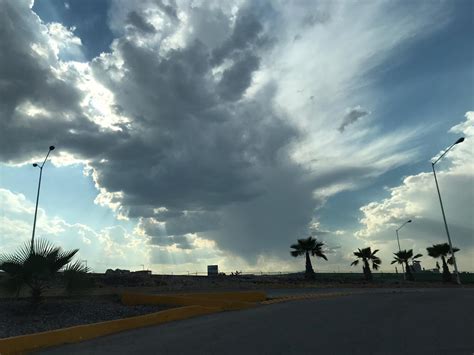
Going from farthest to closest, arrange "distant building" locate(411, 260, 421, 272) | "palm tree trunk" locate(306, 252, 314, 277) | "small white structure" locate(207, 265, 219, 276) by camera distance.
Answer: "distant building" locate(411, 260, 421, 272), "small white structure" locate(207, 265, 219, 276), "palm tree trunk" locate(306, 252, 314, 277)

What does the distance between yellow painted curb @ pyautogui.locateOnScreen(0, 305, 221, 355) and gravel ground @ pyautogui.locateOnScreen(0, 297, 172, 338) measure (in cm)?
169

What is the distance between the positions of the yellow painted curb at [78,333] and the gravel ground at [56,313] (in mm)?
1686

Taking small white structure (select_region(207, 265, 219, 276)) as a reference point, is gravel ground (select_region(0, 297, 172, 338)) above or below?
below

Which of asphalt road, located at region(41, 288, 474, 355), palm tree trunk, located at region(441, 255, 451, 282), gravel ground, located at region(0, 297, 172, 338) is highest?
palm tree trunk, located at region(441, 255, 451, 282)

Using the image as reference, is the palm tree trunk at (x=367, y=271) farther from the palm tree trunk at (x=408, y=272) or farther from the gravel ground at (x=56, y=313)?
the gravel ground at (x=56, y=313)

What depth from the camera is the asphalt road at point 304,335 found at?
29.8ft

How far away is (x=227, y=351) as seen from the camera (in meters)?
9.02

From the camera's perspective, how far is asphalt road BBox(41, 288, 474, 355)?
9.08 meters

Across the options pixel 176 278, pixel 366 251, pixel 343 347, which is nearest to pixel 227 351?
pixel 343 347

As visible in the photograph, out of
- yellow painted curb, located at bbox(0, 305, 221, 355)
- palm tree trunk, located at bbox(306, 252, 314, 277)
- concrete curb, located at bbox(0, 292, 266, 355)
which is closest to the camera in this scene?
yellow painted curb, located at bbox(0, 305, 221, 355)

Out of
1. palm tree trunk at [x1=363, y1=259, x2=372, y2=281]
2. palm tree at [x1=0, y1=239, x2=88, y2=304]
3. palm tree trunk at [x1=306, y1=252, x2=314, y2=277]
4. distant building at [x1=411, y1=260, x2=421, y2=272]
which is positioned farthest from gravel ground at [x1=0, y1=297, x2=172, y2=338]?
distant building at [x1=411, y1=260, x2=421, y2=272]

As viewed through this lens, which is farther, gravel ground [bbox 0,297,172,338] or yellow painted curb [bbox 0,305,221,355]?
gravel ground [bbox 0,297,172,338]

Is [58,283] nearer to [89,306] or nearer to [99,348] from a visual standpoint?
[89,306]

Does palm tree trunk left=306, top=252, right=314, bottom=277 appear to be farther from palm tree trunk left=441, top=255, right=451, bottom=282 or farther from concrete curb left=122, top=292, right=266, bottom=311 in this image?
concrete curb left=122, top=292, right=266, bottom=311
